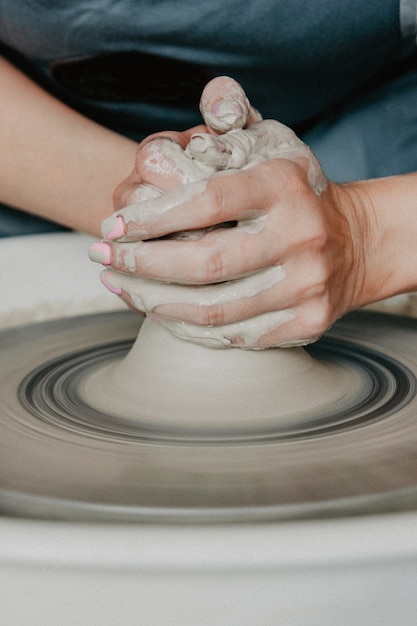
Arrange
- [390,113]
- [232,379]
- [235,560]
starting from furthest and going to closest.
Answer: [390,113] < [232,379] < [235,560]

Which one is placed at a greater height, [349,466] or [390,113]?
[390,113]

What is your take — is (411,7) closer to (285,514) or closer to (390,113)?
(390,113)

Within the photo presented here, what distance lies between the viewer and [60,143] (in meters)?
1.36

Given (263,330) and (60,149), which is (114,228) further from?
(60,149)

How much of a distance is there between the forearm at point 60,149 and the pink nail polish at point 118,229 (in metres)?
0.56

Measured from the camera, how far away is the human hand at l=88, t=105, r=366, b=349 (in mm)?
791

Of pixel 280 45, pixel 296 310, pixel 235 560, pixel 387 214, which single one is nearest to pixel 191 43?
pixel 280 45

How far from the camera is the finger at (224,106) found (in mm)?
848

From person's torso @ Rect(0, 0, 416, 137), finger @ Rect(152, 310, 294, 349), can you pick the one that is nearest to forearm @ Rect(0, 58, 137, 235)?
person's torso @ Rect(0, 0, 416, 137)

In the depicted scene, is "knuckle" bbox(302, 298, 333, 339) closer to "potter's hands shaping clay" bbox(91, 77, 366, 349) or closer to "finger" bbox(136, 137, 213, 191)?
"potter's hands shaping clay" bbox(91, 77, 366, 349)

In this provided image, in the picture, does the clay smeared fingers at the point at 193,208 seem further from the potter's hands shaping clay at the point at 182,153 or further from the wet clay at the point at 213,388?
the wet clay at the point at 213,388

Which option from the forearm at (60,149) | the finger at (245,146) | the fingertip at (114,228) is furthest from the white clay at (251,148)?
the forearm at (60,149)

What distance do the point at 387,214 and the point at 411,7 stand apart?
1.20 feet

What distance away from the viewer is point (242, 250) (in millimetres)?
804
